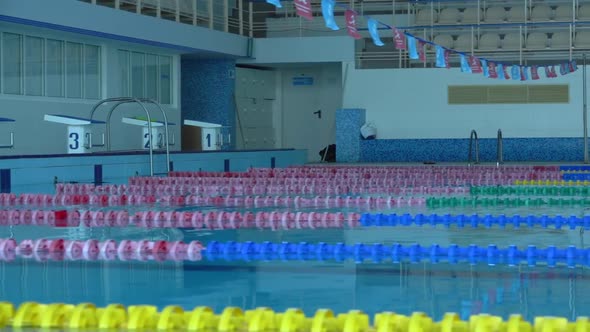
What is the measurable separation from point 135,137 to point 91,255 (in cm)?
1302

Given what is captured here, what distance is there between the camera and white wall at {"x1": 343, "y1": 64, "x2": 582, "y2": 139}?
2203cm

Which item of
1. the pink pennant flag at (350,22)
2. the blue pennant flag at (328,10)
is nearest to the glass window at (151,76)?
the pink pennant flag at (350,22)

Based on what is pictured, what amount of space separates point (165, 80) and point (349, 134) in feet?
13.7

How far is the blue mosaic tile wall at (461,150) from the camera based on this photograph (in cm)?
2186

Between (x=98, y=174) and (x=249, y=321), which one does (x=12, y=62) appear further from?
(x=249, y=321)

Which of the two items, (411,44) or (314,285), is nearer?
(314,285)

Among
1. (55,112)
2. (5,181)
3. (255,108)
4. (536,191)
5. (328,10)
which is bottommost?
(536,191)

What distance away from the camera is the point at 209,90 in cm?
2316

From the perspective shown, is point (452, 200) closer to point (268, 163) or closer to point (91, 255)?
point (91, 255)

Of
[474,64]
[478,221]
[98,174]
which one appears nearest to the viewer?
[478,221]

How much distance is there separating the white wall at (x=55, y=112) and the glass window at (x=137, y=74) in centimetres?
17

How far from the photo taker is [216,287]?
18.0 feet

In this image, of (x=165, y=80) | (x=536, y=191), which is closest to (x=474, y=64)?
(x=536, y=191)

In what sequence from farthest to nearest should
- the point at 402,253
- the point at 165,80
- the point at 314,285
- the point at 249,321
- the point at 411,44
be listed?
the point at 165,80 < the point at 411,44 < the point at 402,253 < the point at 314,285 < the point at 249,321
